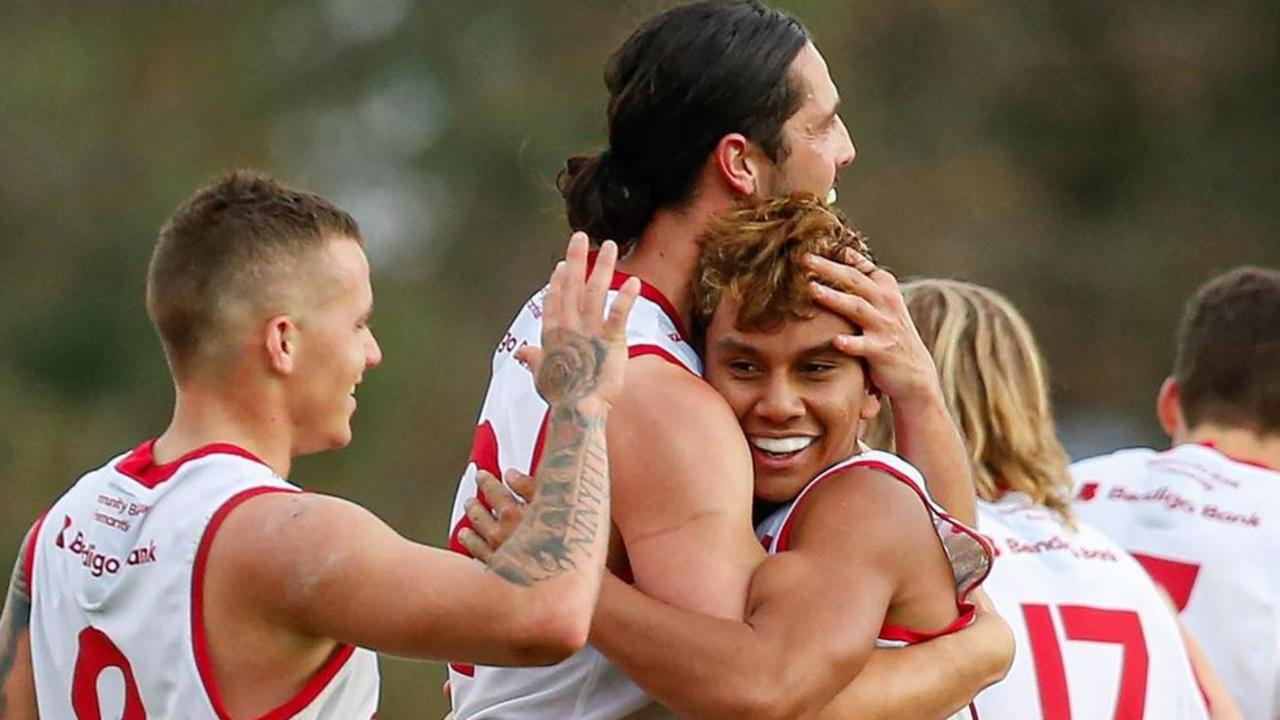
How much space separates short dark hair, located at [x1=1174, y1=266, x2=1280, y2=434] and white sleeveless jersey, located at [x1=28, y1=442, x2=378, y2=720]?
3.24m

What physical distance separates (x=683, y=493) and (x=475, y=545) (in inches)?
16.6

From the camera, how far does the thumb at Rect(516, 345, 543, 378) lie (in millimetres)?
4152

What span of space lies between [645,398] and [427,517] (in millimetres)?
15240

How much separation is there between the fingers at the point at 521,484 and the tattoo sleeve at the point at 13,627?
1.10m

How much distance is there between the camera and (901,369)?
4.41 metres

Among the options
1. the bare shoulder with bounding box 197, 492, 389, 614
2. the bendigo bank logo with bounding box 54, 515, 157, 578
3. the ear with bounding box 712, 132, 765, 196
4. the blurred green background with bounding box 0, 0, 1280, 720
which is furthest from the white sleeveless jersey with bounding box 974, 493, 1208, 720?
the blurred green background with bounding box 0, 0, 1280, 720

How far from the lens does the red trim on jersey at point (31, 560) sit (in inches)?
187

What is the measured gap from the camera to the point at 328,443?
15.7 ft

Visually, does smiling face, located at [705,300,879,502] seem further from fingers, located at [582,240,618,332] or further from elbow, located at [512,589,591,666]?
elbow, located at [512,589,591,666]

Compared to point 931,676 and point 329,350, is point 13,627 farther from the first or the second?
point 931,676

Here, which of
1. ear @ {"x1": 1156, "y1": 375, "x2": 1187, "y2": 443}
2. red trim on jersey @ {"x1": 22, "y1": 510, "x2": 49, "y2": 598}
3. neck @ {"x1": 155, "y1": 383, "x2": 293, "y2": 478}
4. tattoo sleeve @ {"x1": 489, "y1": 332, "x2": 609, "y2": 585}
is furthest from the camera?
ear @ {"x1": 1156, "y1": 375, "x2": 1187, "y2": 443}

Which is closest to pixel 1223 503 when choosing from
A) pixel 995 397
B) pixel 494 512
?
pixel 995 397

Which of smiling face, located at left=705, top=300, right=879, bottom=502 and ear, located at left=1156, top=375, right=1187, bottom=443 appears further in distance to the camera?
ear, located at left=1156, top=375, right=1187, bottom=443

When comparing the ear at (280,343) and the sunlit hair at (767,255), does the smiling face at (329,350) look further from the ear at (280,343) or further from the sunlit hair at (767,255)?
the sunlit hair at (767,255)
